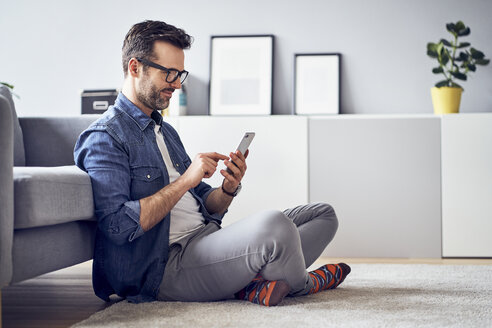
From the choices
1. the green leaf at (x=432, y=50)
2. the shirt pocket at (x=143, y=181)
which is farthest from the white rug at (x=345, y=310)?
the green leaf at (x=432, y=50)

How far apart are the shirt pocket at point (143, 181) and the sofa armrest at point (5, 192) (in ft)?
1.35

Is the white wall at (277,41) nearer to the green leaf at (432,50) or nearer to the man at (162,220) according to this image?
the green leaf at (432,50)

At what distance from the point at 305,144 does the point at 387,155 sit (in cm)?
48

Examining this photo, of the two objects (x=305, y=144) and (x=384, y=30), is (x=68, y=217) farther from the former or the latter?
(x=384, y=30)

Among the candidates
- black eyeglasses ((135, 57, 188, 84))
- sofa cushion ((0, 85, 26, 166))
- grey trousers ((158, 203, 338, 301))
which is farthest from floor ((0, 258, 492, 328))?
black eyeglasses ((135, 57, 188, 84))

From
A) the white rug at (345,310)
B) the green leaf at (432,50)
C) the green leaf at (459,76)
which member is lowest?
the white rug at (345,310)

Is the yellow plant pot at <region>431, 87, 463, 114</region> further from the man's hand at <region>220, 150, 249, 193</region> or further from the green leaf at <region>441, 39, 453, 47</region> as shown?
the man's hand at <region>220, 150, 249, 193</region>

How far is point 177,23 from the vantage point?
152 inches

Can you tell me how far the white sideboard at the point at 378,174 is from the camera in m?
3.25

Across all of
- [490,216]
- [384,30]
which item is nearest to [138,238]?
[490,216]

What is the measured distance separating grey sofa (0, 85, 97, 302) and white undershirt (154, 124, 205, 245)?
263 mm

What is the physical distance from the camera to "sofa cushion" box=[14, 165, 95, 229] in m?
1.51

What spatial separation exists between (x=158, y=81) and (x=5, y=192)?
65 centimetres

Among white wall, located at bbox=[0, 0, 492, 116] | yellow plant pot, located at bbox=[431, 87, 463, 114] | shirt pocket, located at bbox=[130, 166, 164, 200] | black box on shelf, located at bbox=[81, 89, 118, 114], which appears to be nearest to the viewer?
shirt pocket, located at bbox=[130, 166, 164, 200]
